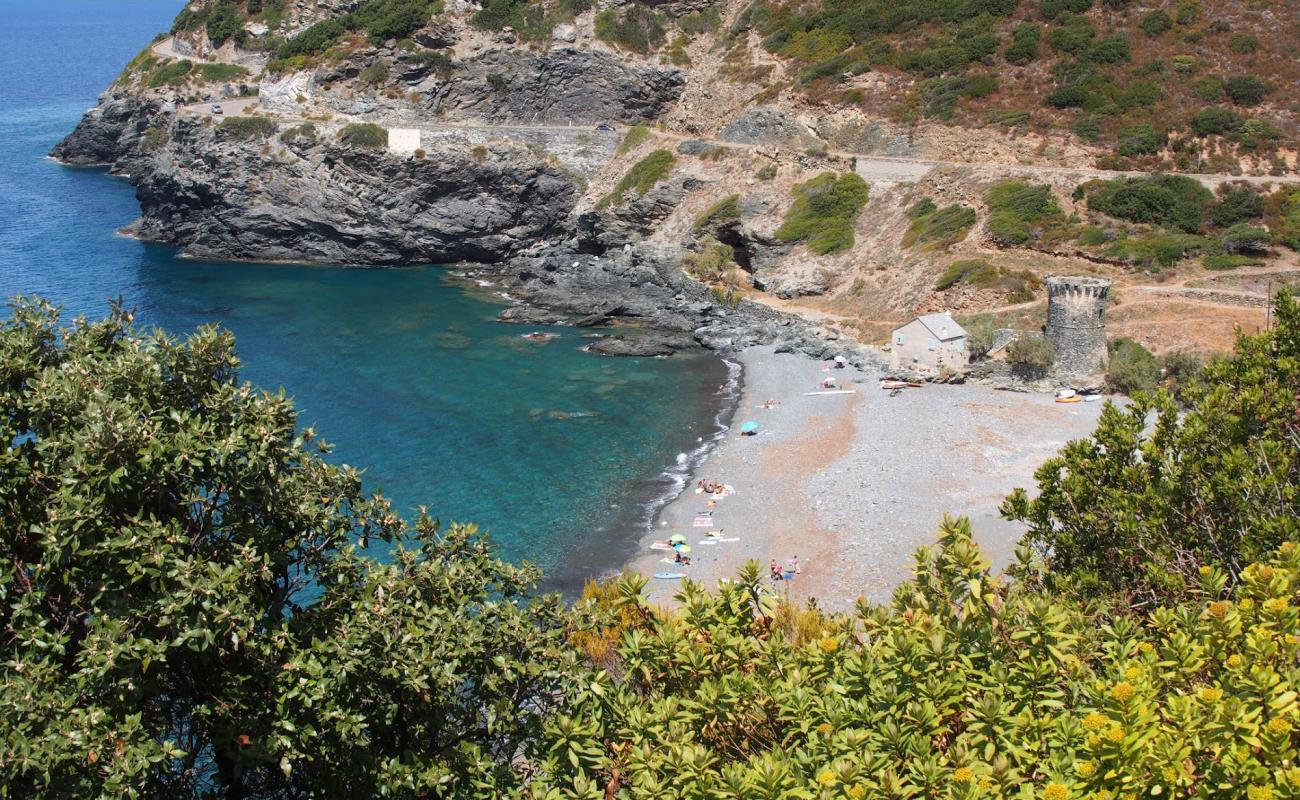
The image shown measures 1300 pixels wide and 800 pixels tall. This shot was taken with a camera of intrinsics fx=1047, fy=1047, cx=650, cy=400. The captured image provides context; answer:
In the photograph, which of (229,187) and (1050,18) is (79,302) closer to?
(229,187)

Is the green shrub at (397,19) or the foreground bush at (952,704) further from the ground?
the green shrub at (397,19)

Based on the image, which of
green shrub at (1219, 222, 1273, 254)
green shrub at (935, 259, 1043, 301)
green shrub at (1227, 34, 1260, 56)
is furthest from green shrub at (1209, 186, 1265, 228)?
green shrub at (1227, 34, 1260, 56)

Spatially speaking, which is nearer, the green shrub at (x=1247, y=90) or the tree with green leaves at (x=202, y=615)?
the tree with green leaves at (x=202, y=615)

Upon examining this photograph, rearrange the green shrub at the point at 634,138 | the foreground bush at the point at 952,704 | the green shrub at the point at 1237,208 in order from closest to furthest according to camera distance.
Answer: the foreground bush at the point at 952,704 → the green shrub at the point at 1237,208 → the green shrub at the point at 634,138

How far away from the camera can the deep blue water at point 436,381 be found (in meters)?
40.4

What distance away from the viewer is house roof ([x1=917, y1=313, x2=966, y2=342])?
50562mm

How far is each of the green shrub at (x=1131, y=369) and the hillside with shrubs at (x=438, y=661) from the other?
1257 inches

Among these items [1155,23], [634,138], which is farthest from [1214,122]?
[634,138]

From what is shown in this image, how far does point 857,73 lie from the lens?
2965 inches

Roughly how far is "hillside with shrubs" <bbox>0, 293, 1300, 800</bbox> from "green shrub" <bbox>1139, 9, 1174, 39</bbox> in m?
65.4

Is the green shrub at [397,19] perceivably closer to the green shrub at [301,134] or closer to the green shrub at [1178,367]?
the green shrub at [301,134]

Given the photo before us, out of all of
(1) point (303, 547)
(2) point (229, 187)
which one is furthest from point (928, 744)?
(2) point (229, 187)

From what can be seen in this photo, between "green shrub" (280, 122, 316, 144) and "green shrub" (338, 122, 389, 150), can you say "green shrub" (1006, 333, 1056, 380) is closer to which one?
"green shrub" (338, 122, 389, 150)

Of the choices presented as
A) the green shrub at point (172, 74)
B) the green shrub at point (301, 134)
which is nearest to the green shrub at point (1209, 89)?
the green shrub at point (301, 134)
